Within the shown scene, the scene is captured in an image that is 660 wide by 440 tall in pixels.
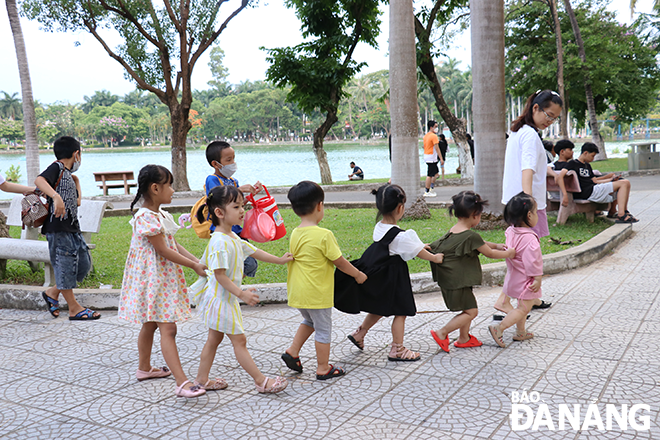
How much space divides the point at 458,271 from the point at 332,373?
1.12m

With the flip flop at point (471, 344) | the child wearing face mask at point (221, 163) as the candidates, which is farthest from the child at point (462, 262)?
the child wearing face mask at point (221, 163)

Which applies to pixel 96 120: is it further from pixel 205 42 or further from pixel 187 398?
pixel 187 398

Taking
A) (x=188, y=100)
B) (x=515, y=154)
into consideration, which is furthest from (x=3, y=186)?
(x=188, y=100)

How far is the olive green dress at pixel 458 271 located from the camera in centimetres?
382

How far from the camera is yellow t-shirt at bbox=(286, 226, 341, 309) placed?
3406 mm

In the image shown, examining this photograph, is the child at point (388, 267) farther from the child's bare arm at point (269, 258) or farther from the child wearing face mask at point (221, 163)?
the child wearing face mask at point (221, 163)

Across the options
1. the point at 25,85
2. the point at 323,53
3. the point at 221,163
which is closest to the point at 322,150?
the point at 323,53

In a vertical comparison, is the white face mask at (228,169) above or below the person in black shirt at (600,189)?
above

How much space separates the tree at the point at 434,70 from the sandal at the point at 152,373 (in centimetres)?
1412

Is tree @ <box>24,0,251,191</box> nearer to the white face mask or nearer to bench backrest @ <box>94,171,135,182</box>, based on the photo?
bench backrest @ <box>94,171,135,182</box>

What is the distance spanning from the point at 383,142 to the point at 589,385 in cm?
9505

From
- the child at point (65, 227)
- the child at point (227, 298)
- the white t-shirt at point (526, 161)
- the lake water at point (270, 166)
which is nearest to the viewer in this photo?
the child at point (227, 298)

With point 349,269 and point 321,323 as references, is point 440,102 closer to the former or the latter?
point 349,269

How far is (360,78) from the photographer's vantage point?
333 feet
